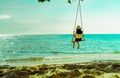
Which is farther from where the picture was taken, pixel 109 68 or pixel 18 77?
pixel 109 68

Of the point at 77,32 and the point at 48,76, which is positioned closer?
the point at 48,76

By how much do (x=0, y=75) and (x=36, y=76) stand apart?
9.49ft

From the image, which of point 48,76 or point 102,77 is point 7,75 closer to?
point 48,76

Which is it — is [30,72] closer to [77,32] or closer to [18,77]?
[18,77]

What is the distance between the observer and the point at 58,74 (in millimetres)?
21125

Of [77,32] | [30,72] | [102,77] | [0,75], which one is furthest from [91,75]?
[0,75]

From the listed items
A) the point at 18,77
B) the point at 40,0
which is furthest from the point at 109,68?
the point at 40,0

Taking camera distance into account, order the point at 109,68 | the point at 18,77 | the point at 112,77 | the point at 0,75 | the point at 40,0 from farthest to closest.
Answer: the point at 109,68
the point at 0,75
the point at 18,77
the point at 112,77
the point at 40,0

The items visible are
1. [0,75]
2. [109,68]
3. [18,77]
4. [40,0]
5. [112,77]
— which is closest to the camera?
[40,0]

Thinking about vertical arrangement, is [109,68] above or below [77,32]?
below

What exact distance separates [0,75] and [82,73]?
5958 millimetres

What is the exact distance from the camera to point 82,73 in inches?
847

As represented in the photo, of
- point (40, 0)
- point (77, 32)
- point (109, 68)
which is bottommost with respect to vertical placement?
point (109, 68)

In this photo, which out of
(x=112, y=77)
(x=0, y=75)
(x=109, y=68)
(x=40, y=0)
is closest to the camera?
(x=40, y=0)
